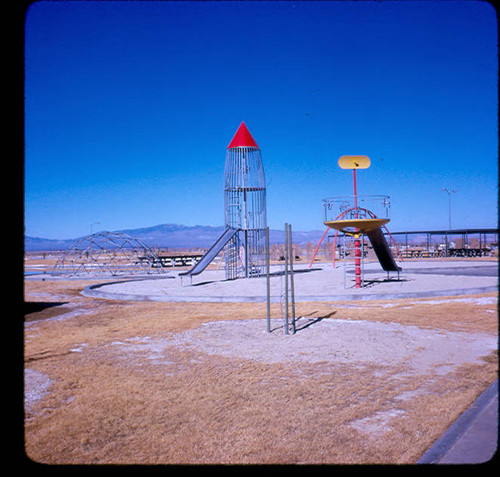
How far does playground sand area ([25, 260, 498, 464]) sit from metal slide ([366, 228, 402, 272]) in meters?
7.55

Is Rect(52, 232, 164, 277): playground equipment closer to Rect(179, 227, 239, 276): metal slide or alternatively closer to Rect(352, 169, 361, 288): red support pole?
Rect(179, 227, 239, 276): metal slide

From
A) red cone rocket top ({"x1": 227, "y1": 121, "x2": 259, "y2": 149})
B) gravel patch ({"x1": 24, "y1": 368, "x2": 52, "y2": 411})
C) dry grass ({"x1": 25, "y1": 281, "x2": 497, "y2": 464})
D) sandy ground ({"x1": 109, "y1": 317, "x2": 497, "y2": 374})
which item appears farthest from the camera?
red cone rocket top ({"x1": 227, "y1": 121, "x2": 259, "y2": 149})

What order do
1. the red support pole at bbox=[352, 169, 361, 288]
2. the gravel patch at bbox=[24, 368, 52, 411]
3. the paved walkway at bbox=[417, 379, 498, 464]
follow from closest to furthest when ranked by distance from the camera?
the paved walkway at bbox=[417, 379, 498, 464]
the gravel patch at bbox=[24, 368, 52, 411]
the red support pole at bbox=[352, 169, 361, 288]

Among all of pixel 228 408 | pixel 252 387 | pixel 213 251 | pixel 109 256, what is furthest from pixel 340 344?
pixel 109 256

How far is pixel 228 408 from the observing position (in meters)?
4.86

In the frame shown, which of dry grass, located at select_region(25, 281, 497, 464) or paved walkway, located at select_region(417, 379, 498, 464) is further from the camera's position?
dry grass, located at select_region(25, 281, 497, 464)

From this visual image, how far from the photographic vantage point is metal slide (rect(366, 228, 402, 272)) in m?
17.8

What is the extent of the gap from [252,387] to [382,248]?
14.1 metres

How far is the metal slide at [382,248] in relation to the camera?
1781 cm

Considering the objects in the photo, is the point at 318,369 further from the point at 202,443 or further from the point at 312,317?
the point at 312,317

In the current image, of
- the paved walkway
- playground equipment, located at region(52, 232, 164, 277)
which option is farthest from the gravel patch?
playground equipment, located at region(52, 232, 164, 277)

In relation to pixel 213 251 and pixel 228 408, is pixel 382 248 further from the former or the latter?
pixel 228 408

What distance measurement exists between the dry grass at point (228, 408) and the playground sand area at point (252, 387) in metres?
0.02
